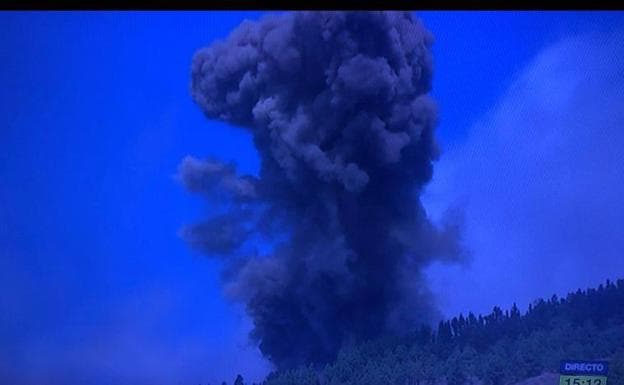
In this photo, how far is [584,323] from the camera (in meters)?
3.25

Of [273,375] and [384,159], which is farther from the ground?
[384,159]

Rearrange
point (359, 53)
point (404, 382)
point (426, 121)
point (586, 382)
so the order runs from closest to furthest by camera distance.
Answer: point (586, 382), point (404, 382), point (426, 121), point (359, 53)

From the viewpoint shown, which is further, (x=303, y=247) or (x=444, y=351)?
(x=303, y=247)

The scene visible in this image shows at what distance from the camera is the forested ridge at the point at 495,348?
10.6 feet

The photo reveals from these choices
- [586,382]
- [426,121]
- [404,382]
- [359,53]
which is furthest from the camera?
[359,53]

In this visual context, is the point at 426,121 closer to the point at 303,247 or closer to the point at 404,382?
the point at 303,247

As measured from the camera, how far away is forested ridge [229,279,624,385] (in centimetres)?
323

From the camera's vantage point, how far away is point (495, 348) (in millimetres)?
3350

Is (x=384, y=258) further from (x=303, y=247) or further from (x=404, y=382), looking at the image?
(x=404, y=382)

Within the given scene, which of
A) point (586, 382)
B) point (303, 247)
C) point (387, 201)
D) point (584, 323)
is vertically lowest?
point (586, 382)

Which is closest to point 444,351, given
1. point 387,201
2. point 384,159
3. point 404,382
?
point 404,382

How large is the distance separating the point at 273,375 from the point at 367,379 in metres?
0.35

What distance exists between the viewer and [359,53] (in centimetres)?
391

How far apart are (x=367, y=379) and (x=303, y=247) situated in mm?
610
